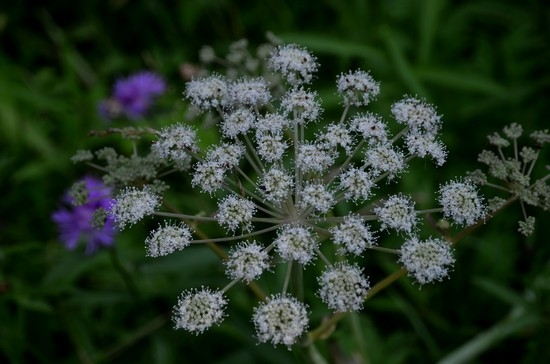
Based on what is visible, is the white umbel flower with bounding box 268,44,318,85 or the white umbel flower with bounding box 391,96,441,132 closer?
the white umbel flower with bounding box 391,96,441,132

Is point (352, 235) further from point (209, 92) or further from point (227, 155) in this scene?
point (209, 92)

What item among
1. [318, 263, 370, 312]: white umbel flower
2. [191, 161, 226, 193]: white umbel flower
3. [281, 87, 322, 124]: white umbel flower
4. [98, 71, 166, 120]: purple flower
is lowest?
[318, 263, 370, 312]: white umbel flower

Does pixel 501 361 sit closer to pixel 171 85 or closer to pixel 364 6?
pixel 364 6

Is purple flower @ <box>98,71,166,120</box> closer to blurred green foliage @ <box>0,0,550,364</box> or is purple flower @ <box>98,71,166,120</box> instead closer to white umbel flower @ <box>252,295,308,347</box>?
blurred green foliage @ <box>0,0,550,364</box>

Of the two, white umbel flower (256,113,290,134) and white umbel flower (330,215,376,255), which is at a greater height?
white umbel flower (256,113,290,134)

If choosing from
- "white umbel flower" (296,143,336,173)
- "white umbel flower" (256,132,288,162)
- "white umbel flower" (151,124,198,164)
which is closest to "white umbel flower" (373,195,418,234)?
"white umbel flower" (296,143,336,173)

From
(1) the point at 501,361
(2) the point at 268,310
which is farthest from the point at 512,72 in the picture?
(2) the point at 268,310

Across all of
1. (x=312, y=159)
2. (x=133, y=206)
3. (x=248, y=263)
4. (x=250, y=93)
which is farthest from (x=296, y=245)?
(x=250, y=93)

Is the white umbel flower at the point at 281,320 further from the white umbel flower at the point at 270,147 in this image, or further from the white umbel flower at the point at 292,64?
the white umbel flower at the point at 292,64
